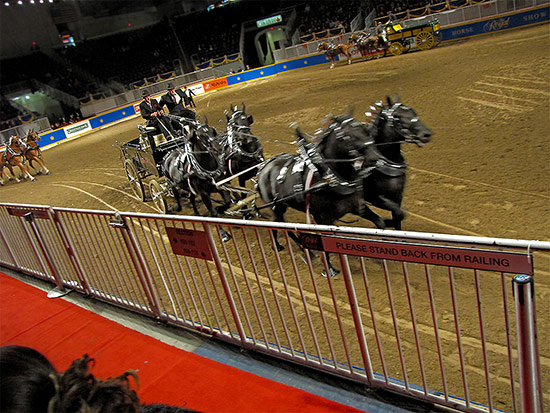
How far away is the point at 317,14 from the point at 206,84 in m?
11.5

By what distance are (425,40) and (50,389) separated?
78.2 ft

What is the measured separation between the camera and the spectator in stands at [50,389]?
4.23ft

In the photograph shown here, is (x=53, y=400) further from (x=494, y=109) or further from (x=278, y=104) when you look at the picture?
(x=278, y=104)

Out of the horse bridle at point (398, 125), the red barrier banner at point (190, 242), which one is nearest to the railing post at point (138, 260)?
the red barrier banner at point (190, 242)

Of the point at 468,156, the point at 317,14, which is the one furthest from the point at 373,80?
the point at 317,14

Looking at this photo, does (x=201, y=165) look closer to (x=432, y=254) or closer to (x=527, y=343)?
(x=432, y=254)

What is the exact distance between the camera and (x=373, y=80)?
1766cm

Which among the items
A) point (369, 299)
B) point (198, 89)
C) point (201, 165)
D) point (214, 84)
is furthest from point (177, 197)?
point (214, 84)

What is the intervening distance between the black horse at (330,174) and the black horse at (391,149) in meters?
0.39

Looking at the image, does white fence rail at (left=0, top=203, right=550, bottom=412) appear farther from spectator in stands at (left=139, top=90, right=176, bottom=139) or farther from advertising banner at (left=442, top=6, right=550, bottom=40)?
advertising banner at (left=442, top=6, right=550, bottom=40)

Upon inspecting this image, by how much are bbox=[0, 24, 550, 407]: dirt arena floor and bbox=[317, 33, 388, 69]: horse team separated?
0.87m

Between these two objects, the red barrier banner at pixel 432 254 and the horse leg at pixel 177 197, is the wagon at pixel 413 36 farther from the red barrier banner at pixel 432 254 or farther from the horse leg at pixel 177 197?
the red barrier banner at pixel 432 254

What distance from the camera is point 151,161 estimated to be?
10766mm

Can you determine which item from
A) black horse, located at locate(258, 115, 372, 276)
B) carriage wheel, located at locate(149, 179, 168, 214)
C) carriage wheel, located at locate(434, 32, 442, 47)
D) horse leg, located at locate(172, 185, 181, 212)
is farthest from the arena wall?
black horse, located at locate(258, 115, 372, 276)
